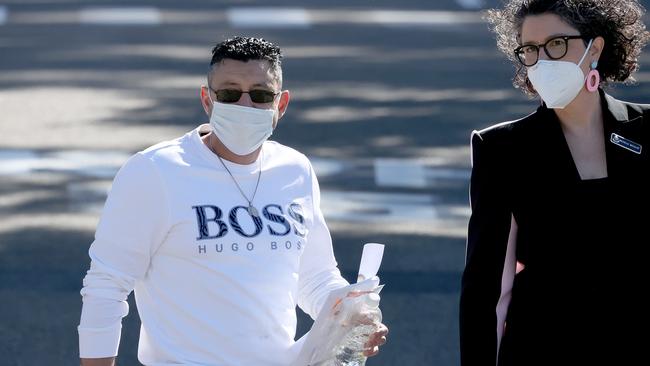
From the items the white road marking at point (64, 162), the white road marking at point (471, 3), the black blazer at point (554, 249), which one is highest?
the black blazer at point (554, 249)

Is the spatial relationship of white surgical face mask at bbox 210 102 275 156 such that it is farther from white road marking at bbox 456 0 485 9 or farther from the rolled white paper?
white road marking at bbox 456 0 485 9

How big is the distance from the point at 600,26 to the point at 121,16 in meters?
11.3

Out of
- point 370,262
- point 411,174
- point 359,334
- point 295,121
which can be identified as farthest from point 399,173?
point 359,334

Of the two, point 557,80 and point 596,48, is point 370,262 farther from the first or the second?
point 596,48

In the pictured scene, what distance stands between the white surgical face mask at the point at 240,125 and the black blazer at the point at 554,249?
67cm

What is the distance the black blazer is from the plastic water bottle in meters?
0.32

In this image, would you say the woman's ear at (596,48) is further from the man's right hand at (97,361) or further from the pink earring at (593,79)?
the man's right hand at (97,361)

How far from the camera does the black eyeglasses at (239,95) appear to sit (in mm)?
4340

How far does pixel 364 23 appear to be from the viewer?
49.8 ft

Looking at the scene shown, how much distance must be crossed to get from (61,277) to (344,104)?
14.5ft

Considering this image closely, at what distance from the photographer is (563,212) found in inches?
160

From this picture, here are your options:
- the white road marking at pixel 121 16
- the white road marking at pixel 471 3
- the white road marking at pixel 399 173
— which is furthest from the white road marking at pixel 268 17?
the white road marking at pixel 399 173

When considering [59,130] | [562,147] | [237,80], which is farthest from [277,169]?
[59,130]

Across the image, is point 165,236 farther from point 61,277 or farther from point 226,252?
point 61,277
